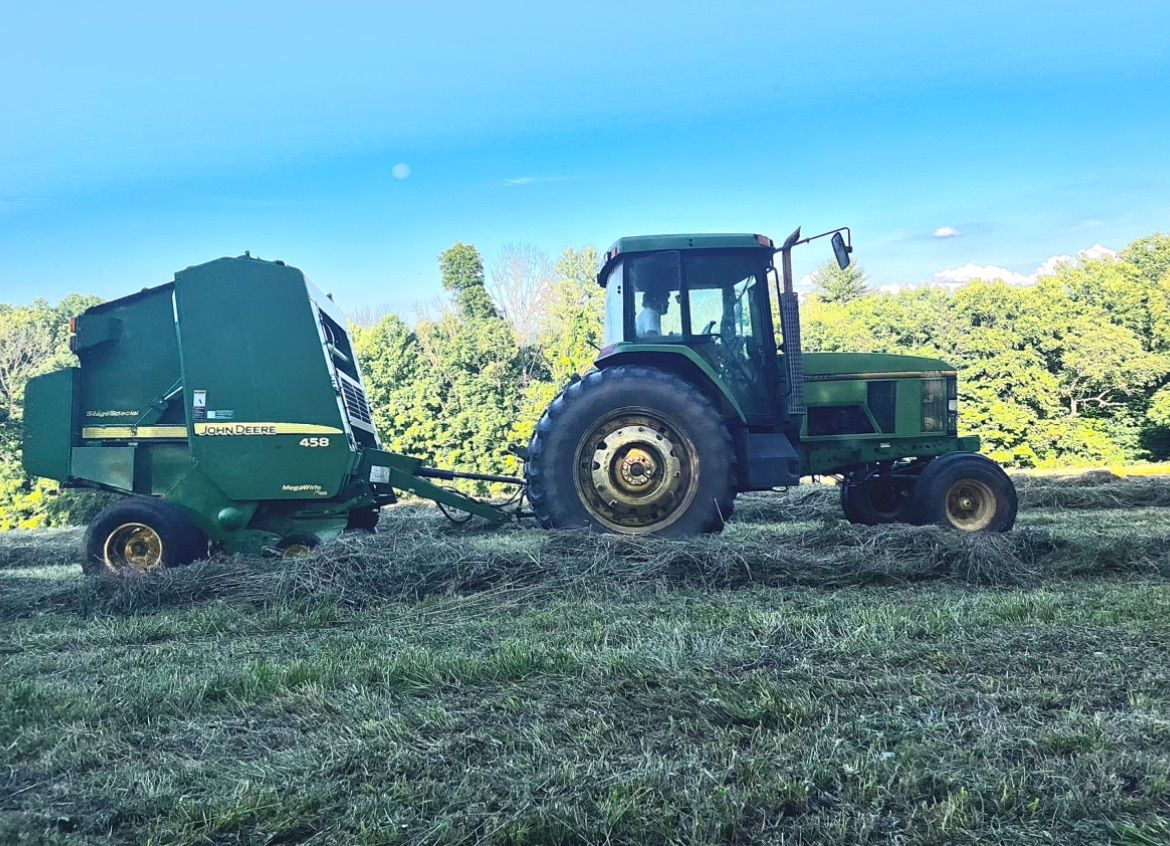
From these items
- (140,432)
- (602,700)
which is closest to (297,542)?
(140,432)

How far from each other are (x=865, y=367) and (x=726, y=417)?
1650 millimetres

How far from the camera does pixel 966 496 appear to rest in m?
5.98

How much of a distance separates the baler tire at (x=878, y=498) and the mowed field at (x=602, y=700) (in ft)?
7.82

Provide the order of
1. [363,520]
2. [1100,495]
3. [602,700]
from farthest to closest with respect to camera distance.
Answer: [1100,495]
[363,520]
[602,700]

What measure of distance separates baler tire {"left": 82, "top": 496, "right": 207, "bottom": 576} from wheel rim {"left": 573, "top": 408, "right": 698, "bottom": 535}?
2780mm

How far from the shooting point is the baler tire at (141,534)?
17.3 ft

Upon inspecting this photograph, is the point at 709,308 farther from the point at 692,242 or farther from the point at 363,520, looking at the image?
the point at 363,520

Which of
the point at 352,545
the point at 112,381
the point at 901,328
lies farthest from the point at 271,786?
the point at 901,328

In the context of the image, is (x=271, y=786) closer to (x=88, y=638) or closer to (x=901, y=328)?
(x=88, y=638)

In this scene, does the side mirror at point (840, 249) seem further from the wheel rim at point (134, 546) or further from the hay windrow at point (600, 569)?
the wheel rim at point (134, 546)

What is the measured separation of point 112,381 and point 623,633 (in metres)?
4.90

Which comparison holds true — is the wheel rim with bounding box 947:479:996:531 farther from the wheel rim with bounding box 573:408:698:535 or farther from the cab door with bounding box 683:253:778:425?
the wheel rim with bounding box 573:408:698:535

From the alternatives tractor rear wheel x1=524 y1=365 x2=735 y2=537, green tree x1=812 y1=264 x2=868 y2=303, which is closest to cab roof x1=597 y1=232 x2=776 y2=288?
tractor rear wheel x1=524 y1=365 x2=735 y2=537

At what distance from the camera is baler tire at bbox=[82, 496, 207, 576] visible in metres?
5.28
